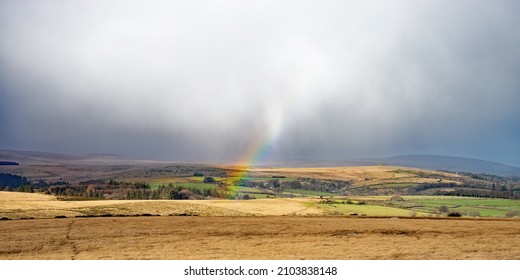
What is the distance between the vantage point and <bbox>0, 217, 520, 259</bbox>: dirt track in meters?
27.9

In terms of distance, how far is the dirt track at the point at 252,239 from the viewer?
91.6 ft

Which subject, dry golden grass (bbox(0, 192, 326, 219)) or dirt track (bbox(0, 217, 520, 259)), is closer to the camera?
dirt track (bbox(0, 217, 520, 259))

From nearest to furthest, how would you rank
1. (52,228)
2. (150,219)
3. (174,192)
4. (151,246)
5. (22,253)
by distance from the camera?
(22,253) → (151,246) → (52,228) → (150,219) → (174,192)

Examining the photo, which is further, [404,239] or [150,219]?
[150,219]

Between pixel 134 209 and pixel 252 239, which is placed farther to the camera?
pixel 134 209

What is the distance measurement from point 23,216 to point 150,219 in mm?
12912

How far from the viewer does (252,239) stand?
1313 inches

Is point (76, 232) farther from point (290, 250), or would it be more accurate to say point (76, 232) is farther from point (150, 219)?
point (290, 250)

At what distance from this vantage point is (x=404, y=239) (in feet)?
112

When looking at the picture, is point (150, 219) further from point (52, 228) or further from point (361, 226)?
point (361, 226)

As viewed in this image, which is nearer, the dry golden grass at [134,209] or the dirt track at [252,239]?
the dirt track at [252,239]

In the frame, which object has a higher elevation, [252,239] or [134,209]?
[252,239]

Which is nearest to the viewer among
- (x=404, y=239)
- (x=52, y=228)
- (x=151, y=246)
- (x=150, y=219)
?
(x=151, y=246)

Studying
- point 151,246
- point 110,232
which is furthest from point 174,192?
point 151,246
